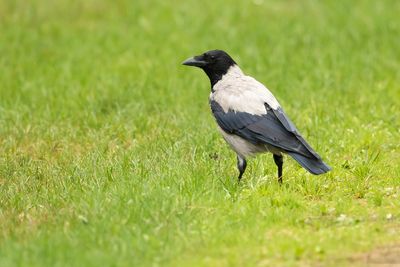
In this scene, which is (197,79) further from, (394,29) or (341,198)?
(341,198)

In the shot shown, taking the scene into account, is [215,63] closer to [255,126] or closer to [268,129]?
[255,126]

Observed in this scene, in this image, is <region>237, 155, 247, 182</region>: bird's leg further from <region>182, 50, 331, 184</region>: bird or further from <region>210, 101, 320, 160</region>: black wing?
<region>210, 101, 320, 160</region>: black wing

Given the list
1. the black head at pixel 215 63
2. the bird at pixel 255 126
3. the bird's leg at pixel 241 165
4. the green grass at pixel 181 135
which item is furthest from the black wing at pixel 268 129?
the black head at pixel 215 63

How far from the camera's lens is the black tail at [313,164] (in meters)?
7.68

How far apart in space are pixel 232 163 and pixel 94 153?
1.34 m

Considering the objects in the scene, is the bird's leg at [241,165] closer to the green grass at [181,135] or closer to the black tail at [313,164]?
the green grass at [181,135]

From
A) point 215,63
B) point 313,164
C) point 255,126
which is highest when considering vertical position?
point 215,63

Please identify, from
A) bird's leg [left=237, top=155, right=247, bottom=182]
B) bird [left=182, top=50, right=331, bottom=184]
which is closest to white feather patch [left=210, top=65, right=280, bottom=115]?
bird [left=182, top=50, right=331, bottom=184]

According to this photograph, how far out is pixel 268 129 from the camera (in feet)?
26.6

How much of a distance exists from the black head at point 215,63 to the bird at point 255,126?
0.76ft

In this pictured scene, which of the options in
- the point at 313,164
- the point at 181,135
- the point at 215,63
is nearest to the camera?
the point at 313,164

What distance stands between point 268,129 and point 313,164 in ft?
1.84

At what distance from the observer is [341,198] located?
779 centimetres


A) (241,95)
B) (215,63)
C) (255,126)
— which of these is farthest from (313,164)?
(215,63)
